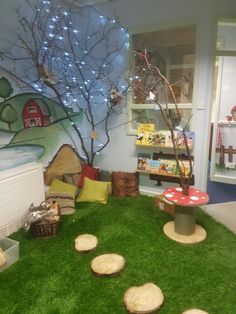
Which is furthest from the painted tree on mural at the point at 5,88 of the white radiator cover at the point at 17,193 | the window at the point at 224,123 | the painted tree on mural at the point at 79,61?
the window at the point at 224,123

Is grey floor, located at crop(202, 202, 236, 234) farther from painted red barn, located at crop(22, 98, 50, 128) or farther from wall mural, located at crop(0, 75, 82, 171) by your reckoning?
painted red barn, located at crop(22, 98, 50, 128)

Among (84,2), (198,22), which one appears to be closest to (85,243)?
(198,22)

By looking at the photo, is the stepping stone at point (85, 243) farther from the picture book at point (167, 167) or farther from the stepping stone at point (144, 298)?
the picture book at point (167, 167)

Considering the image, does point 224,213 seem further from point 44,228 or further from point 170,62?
point 44,228

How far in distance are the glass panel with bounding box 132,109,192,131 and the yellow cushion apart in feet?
2.79

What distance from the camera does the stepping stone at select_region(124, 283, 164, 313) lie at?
149 cm

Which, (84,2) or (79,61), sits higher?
(84,2)

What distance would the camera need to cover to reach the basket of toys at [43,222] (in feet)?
7.36

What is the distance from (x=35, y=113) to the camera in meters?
2.82

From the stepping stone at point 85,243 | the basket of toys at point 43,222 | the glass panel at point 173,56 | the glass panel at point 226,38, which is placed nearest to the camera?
the stepping stone at point 85,243

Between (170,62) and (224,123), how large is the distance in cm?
166

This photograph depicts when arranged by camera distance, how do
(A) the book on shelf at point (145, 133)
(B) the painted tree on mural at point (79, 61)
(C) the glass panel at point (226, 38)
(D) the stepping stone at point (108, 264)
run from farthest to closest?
(C) the glass panel at point (226, 38) < (A) the book on shelf at point (145, 133) < (B) the painted tree on mural at point (79, 61) < (D) the stepping stone at point (108, 264)

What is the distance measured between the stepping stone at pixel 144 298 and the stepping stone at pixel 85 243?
1.83ft

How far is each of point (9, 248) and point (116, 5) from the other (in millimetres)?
2898
